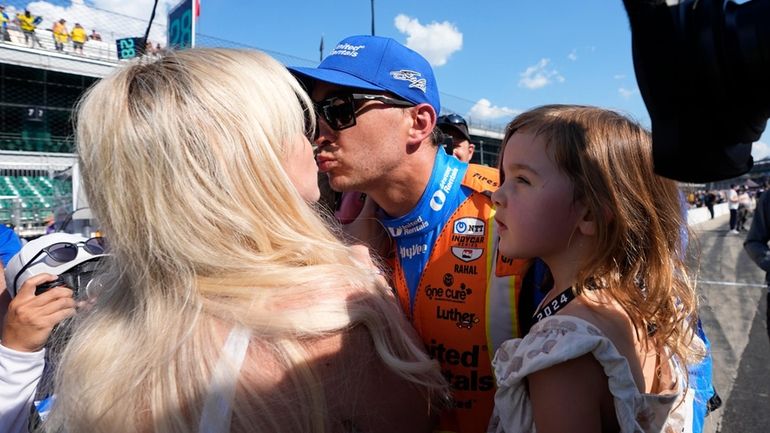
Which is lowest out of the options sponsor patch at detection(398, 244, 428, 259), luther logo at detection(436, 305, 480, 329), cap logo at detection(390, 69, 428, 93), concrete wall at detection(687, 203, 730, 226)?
concrete wall at detection(687, 203, 730, 226)

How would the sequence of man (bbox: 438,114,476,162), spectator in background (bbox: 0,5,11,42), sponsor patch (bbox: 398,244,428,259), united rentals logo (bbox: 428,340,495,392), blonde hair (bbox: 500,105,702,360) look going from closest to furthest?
blonde hair (bbox: 500,105,702,360) → united rentals logo (bbox: 428,340,495,392) → sponsor patch (bbox: 398,244,428,259) → man (bbox: 438,114,476,162) → spectator in background (bbox: 0,5,11,42)

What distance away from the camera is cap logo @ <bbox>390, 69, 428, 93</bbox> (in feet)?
6.61

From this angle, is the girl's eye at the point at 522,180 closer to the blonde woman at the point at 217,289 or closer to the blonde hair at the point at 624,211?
the blonde hair at the point at 624,211

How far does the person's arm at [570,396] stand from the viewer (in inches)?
39.9

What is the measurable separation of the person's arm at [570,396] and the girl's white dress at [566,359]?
0.02m

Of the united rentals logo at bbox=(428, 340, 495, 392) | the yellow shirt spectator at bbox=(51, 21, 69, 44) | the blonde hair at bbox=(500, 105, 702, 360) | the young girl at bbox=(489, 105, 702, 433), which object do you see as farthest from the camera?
the yellow shirt spectator at bbox=(51, 21, 69, 44)

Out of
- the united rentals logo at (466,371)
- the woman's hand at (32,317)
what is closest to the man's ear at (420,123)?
the united rentals logo at (466,371)

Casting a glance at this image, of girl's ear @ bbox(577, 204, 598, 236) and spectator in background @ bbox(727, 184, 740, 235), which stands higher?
girl's ear @ bbox(577, 204, 598, 236)

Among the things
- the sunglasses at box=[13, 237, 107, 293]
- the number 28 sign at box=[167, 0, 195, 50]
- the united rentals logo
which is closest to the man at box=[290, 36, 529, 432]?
the united rentals logo

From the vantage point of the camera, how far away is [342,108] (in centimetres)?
198

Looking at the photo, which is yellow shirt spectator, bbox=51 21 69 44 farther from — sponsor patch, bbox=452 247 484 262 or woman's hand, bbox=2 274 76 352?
sponsor patch, bbox=452 247 484 262

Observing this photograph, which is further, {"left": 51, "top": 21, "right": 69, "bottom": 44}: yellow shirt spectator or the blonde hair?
{"left": 51, "top": 21, "right": 69, "bottom": 44}: yellow shirt spectator

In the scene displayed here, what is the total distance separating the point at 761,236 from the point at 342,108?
3.44m

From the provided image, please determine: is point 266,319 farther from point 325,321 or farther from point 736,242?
point 736,242
